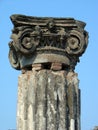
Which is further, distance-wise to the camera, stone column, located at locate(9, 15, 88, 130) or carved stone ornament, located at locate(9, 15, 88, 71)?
carved stone ornament, located at locate(9, 15, 88, 71)

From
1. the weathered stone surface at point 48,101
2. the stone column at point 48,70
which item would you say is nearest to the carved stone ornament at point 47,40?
the stone column at point 48,70

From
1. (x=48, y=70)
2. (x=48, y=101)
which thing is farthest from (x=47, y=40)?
(x=48, y=101)

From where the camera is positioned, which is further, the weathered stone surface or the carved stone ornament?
the carved stone ornament

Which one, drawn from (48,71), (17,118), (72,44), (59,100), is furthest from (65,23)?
(17,118)

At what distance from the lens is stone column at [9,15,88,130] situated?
982cm

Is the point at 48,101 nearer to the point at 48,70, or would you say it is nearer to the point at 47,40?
the point at 48,70

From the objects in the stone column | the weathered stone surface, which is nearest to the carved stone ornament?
the stone column

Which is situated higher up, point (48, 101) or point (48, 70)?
point (48, 70)

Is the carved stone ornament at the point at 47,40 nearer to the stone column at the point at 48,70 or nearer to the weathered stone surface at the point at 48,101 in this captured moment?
the stone column at the point at 48,70

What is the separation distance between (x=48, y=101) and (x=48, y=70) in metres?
0.77

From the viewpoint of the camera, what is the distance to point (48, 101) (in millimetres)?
9875

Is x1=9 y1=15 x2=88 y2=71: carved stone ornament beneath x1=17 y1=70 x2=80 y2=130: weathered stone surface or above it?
above

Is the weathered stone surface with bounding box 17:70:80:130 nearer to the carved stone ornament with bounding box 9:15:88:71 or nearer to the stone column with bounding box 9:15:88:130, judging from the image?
the stone column with bounding box 9:15:88:130

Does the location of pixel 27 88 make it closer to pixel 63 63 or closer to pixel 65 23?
pixel 63 63
